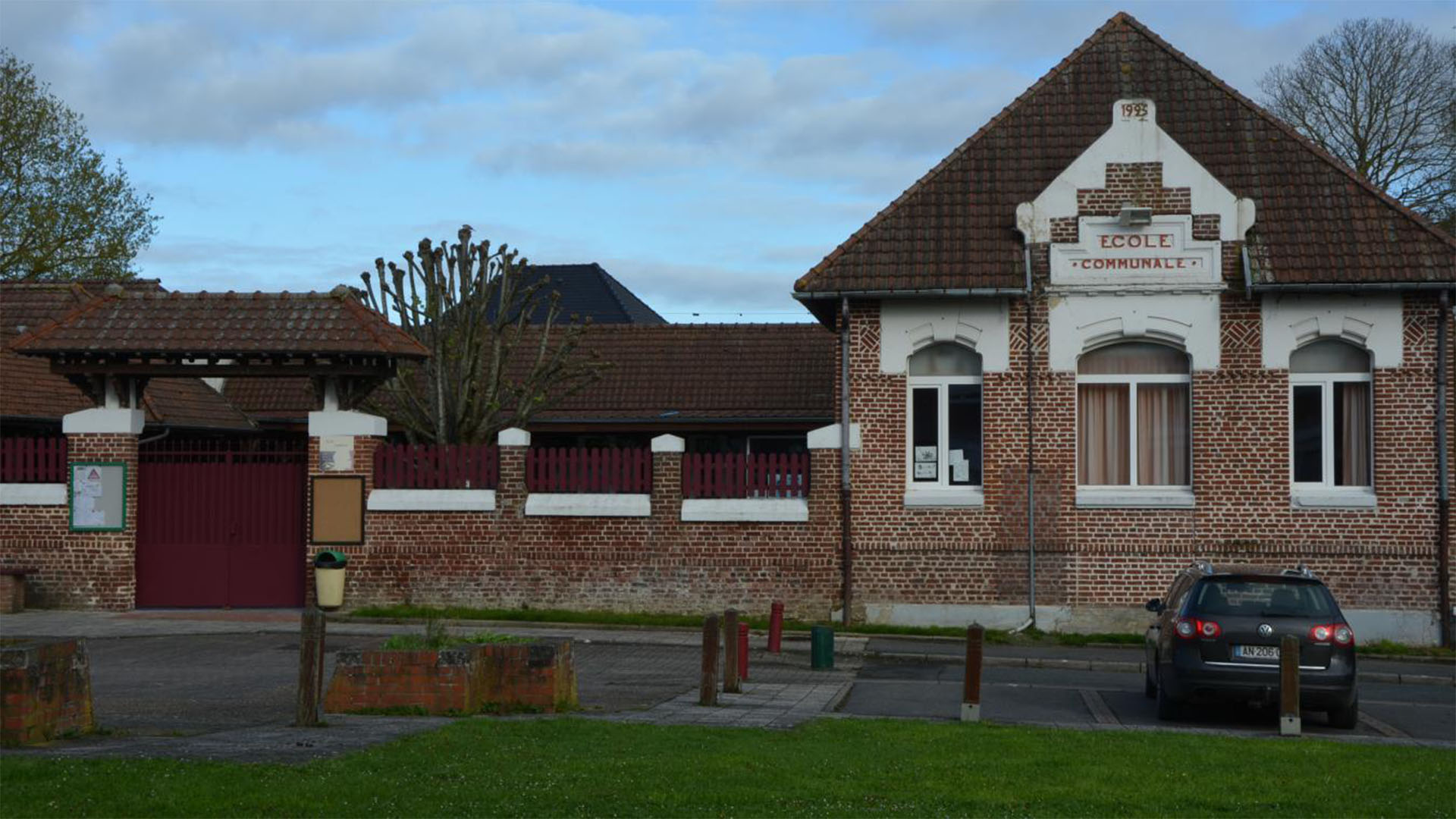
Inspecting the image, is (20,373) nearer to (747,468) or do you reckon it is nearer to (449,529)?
(449,529)

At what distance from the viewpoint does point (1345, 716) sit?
15.5m

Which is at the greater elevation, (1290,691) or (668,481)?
(668,481)

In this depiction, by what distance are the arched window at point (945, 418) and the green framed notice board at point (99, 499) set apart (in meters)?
11.2

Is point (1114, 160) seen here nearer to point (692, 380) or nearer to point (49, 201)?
point (692, 380)

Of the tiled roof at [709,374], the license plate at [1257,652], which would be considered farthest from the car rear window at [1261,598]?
the tiled roof at [709,374]

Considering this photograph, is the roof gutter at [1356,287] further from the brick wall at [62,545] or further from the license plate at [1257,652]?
the brick wall at [62,545]

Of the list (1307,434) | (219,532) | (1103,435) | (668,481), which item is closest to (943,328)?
(1103,435)

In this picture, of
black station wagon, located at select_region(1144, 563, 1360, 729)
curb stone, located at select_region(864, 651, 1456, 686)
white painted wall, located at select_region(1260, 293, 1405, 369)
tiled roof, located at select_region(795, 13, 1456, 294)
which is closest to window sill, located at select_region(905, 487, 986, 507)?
tiled roof, located at select_region(795, 13, 1456, 294)

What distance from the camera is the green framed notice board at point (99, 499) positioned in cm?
2414

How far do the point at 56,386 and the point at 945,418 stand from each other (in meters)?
15.8

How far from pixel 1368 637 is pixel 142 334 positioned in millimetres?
17490

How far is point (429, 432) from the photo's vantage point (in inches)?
1165

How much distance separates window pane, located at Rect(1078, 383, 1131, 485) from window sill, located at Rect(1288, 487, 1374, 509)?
2.33 m

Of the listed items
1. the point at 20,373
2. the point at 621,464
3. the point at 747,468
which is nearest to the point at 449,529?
the point at 621,464
